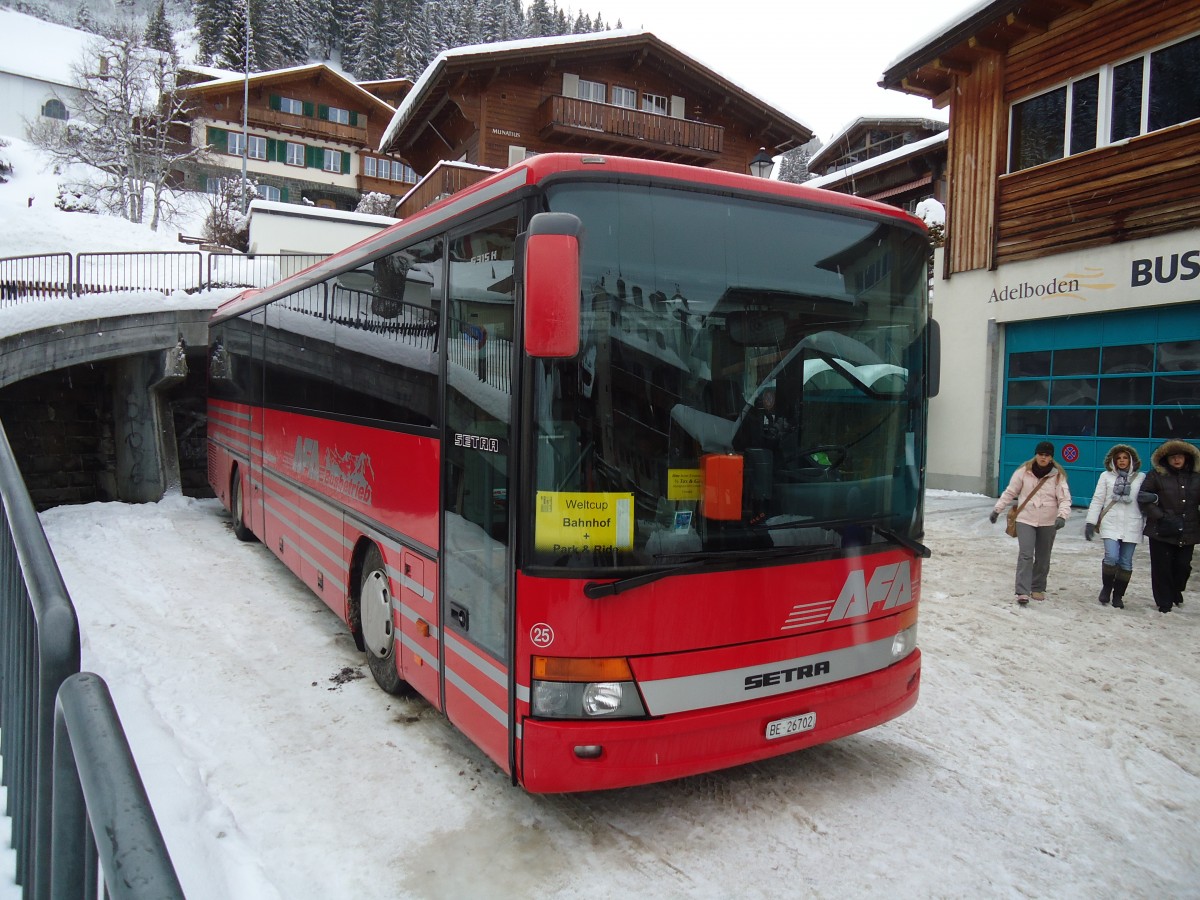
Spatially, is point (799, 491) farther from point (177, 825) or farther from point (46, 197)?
point (46, 197)

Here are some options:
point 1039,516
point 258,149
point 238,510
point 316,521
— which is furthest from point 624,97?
point 258,149

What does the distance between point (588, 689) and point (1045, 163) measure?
14.2 m

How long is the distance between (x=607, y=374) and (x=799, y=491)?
3.79 ft

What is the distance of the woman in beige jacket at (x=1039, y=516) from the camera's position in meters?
8.36

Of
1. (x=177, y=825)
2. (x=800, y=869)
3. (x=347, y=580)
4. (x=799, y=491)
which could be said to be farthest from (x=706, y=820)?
(x=347, y=580)

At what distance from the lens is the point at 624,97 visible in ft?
100

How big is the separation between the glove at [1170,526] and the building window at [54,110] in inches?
3777

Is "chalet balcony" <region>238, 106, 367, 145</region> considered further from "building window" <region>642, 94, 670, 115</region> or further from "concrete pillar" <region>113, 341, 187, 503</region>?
"concrete pillar" <region>113, 341, 187, 503</region>

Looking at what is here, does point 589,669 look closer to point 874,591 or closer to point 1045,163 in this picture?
point 874,591

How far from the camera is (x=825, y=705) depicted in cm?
399

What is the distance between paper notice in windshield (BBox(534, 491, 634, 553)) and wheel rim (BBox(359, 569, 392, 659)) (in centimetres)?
229

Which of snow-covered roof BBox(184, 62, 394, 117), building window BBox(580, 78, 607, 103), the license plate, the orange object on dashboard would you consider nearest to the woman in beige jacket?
the license plate

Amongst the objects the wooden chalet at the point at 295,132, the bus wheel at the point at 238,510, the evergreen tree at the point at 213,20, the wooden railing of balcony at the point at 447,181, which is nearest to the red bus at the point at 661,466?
the bus wheel at the point at 238,510

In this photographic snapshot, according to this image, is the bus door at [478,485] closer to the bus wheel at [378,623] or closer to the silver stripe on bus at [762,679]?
the silver stripe on bus at [762,679]
